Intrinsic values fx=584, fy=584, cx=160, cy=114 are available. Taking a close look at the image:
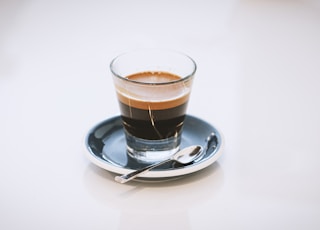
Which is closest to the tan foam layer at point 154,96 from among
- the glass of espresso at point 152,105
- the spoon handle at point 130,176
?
the glass of espresso at point 152,105

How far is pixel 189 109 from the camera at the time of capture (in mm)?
1295

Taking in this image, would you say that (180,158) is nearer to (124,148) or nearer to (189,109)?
(124,148)

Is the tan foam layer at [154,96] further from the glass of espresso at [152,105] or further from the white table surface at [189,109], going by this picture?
the white table surface at [189,109]

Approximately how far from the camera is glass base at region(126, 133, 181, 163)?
101 cm

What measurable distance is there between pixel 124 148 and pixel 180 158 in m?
0.12

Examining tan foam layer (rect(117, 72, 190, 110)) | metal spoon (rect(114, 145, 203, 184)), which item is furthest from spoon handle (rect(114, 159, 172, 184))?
tan foam layer (rect(117, 72, 190, 110))

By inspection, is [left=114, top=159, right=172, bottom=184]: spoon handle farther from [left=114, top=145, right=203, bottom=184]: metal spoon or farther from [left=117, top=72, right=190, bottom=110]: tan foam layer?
[left=117, top=72, right=190, bottom=110]: tan foam layer

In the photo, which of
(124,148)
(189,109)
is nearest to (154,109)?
(124,148)

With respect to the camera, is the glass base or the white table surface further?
the glass base

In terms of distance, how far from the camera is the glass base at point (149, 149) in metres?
1.01

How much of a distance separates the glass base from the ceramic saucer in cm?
1

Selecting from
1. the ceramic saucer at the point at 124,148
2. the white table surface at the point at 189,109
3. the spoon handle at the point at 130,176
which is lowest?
the white table surface at the point at 189,109

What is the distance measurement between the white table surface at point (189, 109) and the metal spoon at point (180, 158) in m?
A: 0.03
